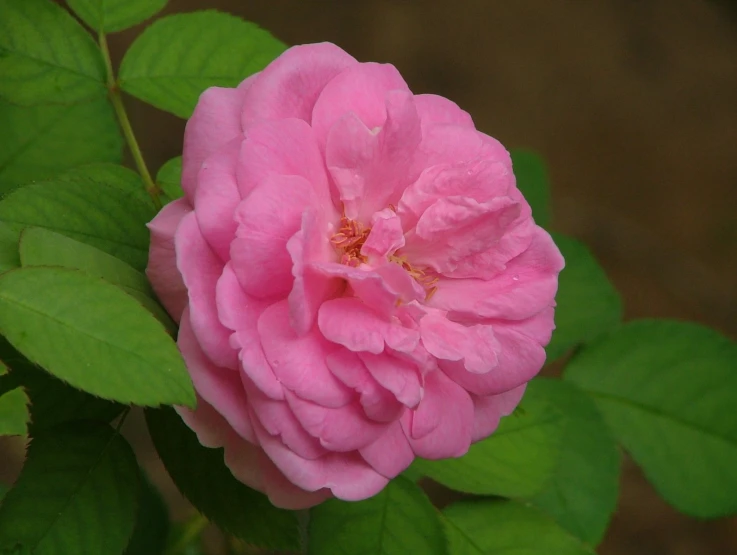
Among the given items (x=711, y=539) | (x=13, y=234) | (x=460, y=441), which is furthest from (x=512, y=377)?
(x=711, y=539)

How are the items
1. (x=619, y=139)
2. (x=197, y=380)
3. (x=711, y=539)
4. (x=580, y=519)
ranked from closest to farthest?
(x=197, y=380)
(x=580, y=519)
(x=711, y=539)
(x=619, y=139)

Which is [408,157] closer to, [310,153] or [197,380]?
[310,153]

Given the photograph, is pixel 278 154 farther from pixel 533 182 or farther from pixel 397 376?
pixel 533 182

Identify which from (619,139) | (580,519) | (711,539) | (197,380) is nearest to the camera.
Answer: (197,380)

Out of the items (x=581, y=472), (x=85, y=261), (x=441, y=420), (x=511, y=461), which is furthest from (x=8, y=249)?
(x=581, y=472)

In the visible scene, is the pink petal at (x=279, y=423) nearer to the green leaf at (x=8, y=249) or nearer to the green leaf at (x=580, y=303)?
the green leaf at (x=8, y=249)

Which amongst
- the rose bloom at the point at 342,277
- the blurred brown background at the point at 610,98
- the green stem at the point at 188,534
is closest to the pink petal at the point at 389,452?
the rose bloom at the point at 342,277

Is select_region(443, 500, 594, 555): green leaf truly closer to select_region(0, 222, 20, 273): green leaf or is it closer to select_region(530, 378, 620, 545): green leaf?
select_region(530, 378, 620, 545): green leaf
